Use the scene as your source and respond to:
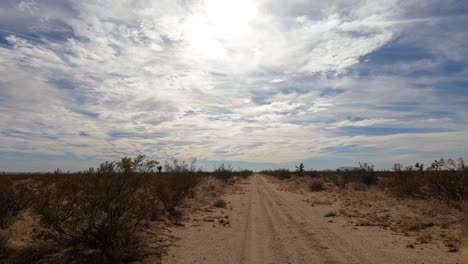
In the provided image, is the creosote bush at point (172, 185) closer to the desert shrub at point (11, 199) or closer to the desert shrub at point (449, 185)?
Result: the desert shrub at point (11, 199)

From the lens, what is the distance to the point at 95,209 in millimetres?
8625

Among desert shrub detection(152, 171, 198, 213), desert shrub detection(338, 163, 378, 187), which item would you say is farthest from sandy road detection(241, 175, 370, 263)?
desert shrub detection(338, 163, 378, 187)

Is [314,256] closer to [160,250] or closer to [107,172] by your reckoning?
[160,250]

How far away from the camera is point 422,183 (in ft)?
73.6

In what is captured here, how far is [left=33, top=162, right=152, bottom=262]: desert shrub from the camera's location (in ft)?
27.7

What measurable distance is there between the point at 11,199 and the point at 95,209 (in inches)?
246

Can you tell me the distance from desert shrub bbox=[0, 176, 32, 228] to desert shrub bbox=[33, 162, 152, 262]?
4.07m

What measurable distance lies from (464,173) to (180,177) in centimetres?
1449

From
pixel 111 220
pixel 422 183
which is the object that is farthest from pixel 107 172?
pixel 422 183

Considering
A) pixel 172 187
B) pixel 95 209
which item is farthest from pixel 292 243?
pixel 172 187

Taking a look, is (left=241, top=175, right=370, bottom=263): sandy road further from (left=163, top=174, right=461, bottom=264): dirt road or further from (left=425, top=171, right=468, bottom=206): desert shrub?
(left=425, top=171, right=468, bottom=206): desert shrub

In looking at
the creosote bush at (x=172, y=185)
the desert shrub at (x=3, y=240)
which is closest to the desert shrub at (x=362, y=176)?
the creosote bush at (x=172, y=185)

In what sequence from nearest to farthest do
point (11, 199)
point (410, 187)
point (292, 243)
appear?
point (292, 243)
point (11, 199)
point (410, 187)

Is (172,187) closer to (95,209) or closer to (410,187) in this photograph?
(95,209)
